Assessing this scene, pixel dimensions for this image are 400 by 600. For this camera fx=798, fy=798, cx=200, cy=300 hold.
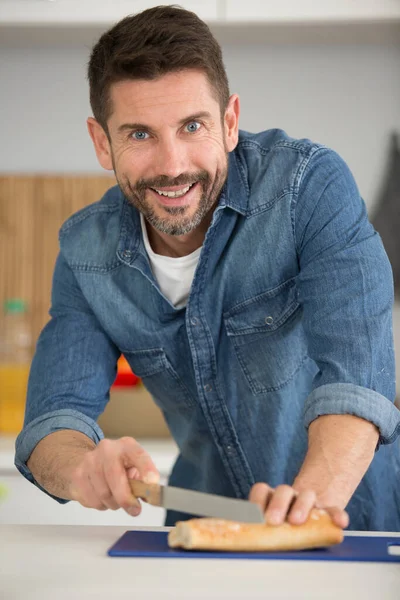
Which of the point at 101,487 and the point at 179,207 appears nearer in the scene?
the point at 101,487

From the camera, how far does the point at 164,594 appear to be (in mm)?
637

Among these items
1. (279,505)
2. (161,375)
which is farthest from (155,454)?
(279,505)

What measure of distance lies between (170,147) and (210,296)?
23cm

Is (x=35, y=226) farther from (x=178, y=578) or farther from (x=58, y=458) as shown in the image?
(x=178, y=578)

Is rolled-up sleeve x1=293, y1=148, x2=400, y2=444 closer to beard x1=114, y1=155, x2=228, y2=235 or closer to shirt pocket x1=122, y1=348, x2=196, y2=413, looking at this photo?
beard x1=114, y1=155, x2=228, y2=235

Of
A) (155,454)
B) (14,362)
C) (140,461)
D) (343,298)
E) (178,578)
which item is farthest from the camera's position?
(14,362)

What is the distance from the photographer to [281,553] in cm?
75

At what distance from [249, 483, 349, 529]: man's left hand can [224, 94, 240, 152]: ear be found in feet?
1.75

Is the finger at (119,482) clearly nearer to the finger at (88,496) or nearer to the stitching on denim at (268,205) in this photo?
the finger at (88,496)

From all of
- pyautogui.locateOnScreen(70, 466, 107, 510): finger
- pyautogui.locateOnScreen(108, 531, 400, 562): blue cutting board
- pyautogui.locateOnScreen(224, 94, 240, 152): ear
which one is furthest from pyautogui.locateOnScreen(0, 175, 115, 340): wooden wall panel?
pyautogui.locateOnScreen(108, 531, 400, 562): blue cutting board

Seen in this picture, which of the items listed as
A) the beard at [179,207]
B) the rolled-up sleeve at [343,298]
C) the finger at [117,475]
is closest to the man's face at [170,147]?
the beard at [179,207]

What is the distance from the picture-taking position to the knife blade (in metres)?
0.67

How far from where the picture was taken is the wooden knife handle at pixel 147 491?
0.76 m

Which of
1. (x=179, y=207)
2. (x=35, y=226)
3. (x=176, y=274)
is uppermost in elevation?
(x=179, y=207)
